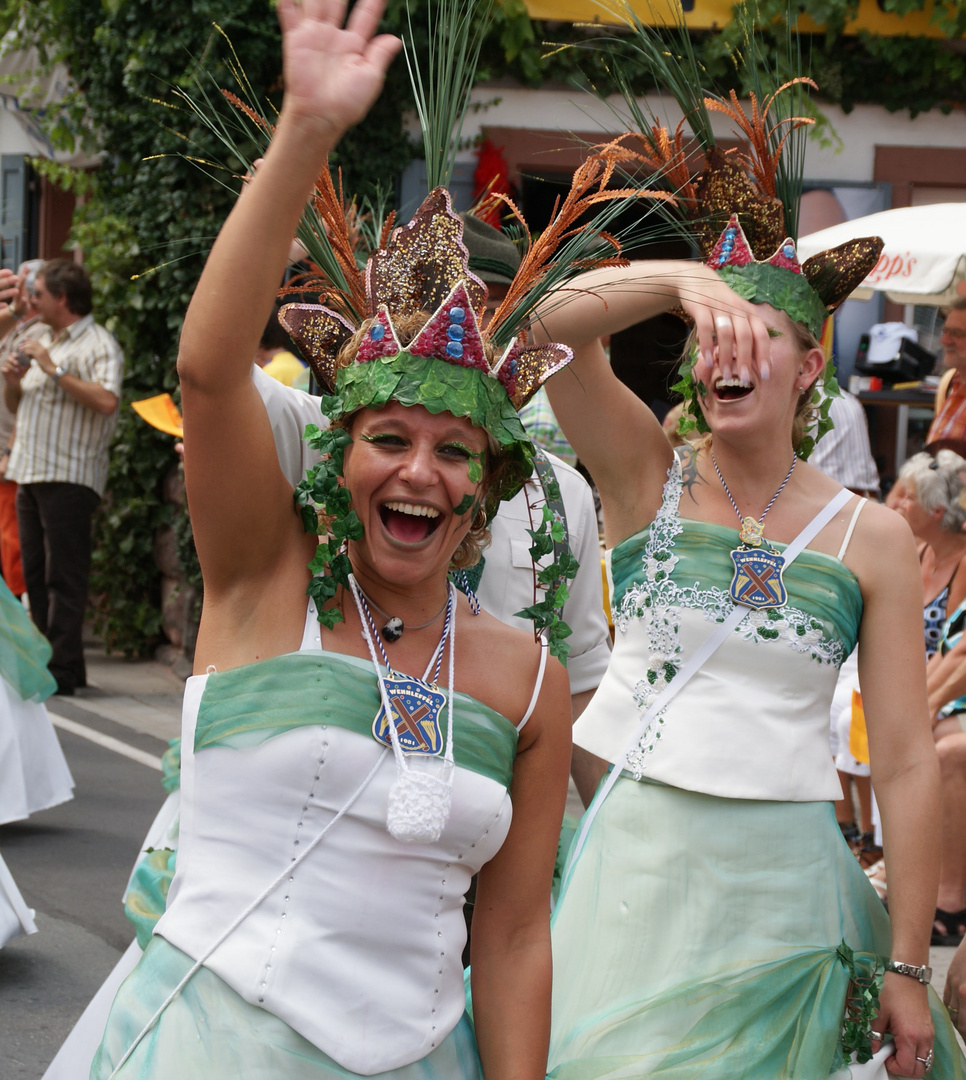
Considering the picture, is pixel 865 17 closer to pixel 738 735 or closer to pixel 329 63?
pixel 738 735

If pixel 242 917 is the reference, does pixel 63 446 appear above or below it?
below

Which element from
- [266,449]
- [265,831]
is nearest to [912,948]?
[265,831]

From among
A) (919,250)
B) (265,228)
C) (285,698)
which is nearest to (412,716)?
(285,698)

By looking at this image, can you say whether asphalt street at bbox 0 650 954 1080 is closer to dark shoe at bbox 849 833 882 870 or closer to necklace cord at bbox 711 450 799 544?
dark shoe at bbox 849 833 882 870

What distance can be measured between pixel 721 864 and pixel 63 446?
6991 millimetres

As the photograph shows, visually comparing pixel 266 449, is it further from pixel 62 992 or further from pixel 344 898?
pixel 62 992

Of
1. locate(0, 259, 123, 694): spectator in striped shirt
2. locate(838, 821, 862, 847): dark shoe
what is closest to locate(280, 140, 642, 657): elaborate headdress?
locate(838, 821, 862, 847): dark shoe

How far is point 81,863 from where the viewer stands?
5605 millimetres

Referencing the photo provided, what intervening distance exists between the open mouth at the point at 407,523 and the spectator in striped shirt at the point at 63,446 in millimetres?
7219

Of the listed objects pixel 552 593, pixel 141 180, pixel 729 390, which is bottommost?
pixel 552 593

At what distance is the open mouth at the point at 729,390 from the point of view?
2812 mm

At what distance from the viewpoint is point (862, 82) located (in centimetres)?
962

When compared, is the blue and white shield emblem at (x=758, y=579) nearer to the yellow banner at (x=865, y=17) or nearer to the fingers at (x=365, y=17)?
the fingers at (x=365, y=17)

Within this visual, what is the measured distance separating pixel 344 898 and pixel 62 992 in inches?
113
